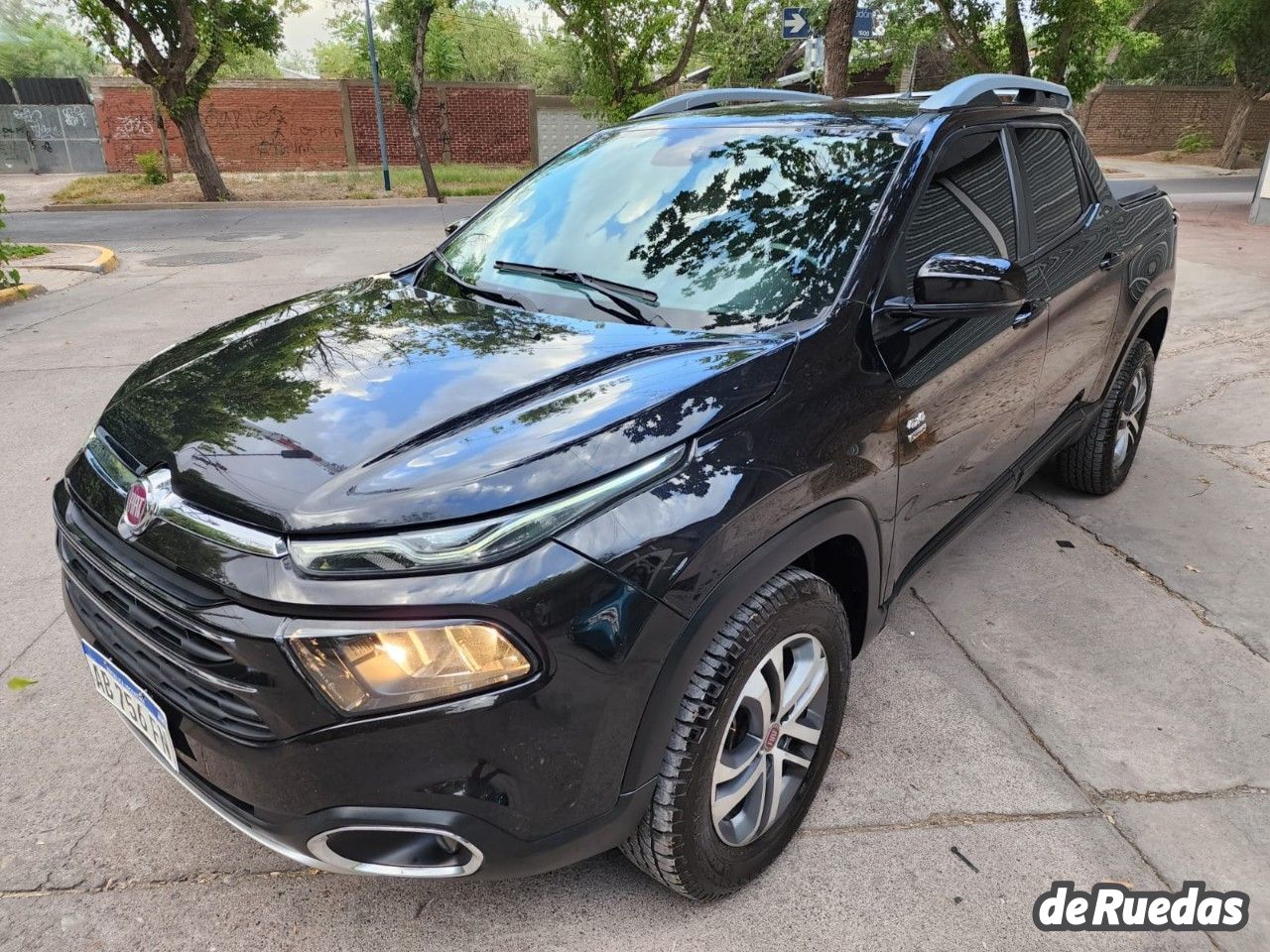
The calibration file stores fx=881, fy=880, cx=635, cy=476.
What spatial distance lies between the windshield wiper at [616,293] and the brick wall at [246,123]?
29.9 metres

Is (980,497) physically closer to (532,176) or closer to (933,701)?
(933,701)

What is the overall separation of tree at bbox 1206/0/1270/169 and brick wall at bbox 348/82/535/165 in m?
19.9

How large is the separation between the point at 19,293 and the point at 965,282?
9.70 m

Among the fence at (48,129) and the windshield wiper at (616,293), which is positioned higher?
the fence at (48,129)

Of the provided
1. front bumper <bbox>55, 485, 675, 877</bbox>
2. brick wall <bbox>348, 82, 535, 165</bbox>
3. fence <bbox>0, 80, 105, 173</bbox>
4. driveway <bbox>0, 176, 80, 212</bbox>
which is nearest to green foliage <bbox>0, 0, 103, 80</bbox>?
fence <bbox>0, 80, 105, 173</bbox>

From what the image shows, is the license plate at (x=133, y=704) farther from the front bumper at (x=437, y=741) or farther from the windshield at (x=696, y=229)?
the windshield at (x=696, y=229)

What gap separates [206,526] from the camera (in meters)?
1.65

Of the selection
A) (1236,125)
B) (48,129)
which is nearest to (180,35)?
(48,129)

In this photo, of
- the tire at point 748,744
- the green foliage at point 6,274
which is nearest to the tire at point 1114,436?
the tire at point 748,744

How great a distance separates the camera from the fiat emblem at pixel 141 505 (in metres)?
1.75

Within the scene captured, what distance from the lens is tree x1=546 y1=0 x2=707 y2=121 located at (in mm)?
18781

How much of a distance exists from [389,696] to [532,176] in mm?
2350

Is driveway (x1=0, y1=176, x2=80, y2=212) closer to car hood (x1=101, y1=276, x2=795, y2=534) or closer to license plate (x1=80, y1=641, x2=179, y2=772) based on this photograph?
car hood (x1=101, y1=276, x2=795, y2=534)

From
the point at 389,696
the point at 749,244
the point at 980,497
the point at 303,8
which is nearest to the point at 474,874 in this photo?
the point at 389,696
